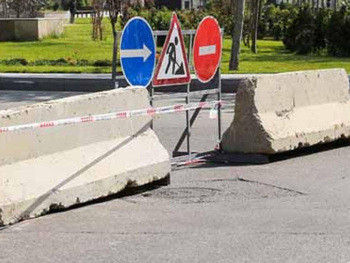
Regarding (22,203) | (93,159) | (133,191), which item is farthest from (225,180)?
(22,203)

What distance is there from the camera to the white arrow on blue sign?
32.1 feet

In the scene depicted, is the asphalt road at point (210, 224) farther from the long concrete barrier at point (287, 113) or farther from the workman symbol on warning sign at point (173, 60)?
the workman symbol on warning sign at point (173, 60)

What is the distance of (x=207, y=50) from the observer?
1112 centimetres

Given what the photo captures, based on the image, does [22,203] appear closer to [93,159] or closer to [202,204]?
[93,159]

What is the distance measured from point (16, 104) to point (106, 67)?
23.0 feet

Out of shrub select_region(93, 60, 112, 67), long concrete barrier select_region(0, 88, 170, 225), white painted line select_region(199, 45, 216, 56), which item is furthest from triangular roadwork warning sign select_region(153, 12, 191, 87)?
shrub select_region(93, 60, 112, 67)

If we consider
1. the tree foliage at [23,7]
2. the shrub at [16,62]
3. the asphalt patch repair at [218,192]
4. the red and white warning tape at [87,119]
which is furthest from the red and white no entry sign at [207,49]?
the tree foliage at [23,7]

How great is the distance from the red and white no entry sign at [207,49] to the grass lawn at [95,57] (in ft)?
38.8

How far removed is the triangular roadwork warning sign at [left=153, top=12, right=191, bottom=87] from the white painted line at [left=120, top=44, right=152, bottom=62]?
35cm

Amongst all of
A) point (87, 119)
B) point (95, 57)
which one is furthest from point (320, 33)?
point (87, 119)

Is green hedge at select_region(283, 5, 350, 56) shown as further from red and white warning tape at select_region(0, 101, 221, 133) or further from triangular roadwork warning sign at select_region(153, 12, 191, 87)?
red and white warning tape at select_region(0, 101, 221, 133)

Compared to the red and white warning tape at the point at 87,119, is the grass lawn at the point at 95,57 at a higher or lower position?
lower

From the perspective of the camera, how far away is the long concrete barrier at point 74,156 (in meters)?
7.66

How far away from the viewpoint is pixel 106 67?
25016mm
